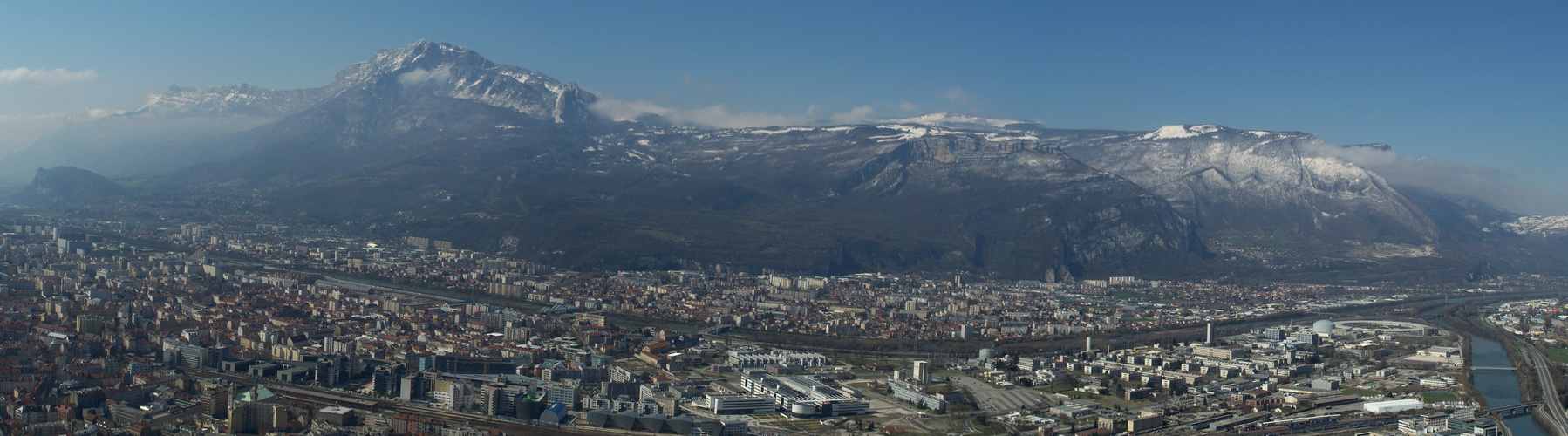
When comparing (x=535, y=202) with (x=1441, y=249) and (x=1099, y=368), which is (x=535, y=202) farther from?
(x=1441, y=249)

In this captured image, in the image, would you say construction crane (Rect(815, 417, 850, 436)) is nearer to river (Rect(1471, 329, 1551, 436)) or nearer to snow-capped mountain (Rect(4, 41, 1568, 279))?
river (Rect(1471, 329, 1551, 436))

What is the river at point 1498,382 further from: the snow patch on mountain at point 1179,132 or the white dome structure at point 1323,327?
the snow patch on mountain at point 1179,132

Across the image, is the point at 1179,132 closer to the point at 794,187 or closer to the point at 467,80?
the point at 794,187

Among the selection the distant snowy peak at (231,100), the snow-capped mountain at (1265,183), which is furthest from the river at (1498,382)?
the distant snowy peak at (231,100)

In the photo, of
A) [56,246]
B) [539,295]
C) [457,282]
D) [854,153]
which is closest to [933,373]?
[539,295]

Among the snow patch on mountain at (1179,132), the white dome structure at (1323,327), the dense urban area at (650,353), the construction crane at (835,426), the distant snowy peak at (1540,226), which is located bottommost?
the construction crane at (835,426)
